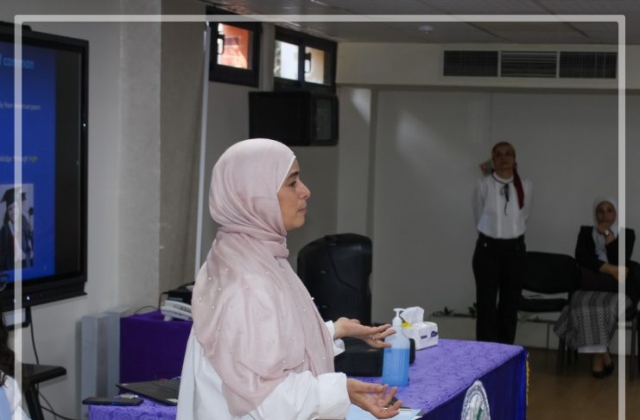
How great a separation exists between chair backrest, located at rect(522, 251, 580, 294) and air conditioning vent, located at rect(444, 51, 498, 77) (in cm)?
142

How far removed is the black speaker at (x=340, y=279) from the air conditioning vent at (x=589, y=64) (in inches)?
111

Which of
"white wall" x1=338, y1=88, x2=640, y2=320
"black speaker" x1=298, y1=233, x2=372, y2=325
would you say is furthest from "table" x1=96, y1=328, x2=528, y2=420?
"white wall" x1=338, y1=88, x2=640, y2=320

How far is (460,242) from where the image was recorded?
873 cm

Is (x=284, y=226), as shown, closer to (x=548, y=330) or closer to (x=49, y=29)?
(x=49, y=29)

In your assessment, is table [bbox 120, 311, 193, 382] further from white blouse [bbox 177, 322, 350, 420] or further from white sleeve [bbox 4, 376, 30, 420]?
white blouse [bbox 177, 322, 350, 420]

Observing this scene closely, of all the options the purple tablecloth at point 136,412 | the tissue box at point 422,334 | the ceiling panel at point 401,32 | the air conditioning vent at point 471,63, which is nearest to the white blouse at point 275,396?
the purple tablecloth at point 136,412

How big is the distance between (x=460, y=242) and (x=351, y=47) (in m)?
1.89

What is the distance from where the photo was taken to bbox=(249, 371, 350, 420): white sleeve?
2193mm

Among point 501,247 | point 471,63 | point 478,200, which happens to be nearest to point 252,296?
point 501,247

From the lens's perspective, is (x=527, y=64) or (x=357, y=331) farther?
(x=527, y=64)

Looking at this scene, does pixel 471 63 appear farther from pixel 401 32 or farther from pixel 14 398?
pixel 14 398

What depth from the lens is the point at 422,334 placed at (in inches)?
164

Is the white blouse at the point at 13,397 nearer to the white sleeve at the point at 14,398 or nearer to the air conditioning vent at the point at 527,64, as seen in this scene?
the white sleeve at the point at 14,398

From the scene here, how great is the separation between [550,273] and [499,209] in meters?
0.68
